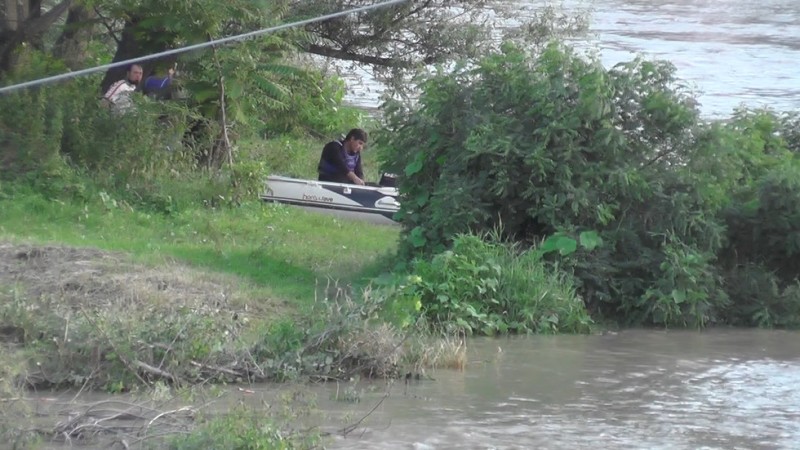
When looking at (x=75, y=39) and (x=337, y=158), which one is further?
(x=75, y=39)

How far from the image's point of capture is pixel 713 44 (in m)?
39.9

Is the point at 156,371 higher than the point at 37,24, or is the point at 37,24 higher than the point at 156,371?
the point at 37,24

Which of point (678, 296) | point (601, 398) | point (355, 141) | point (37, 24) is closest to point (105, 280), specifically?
point (601, 398)

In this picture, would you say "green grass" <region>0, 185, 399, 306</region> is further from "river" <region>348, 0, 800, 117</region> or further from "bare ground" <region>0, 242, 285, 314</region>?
"river" <region>348, 0, 800, 117</region>

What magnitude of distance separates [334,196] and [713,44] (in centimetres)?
2449

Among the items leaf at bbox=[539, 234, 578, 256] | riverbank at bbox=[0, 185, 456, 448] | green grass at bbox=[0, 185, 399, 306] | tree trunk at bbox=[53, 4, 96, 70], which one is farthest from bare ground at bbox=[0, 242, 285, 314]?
tree trunk at bbox=[53, 4, 96, 70]

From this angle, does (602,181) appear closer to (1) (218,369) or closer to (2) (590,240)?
(2) (590,240)

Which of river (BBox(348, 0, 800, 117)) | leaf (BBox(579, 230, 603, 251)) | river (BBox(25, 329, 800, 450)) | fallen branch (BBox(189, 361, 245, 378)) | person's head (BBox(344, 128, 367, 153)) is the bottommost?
river (BBox(25, 329, 800, 450))

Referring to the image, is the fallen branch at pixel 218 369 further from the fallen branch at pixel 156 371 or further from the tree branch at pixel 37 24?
the tree branch at pixel 37 24

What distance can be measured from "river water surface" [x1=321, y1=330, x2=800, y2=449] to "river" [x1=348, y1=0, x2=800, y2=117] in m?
17.3

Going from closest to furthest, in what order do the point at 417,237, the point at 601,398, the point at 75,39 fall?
the point at 601,398, the point at 417,237, the point at 75,39

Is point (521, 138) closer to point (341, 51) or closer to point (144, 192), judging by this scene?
point (144, 192)

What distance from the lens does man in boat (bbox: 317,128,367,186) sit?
62.7 feet

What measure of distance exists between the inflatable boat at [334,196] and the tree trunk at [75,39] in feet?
12.0
